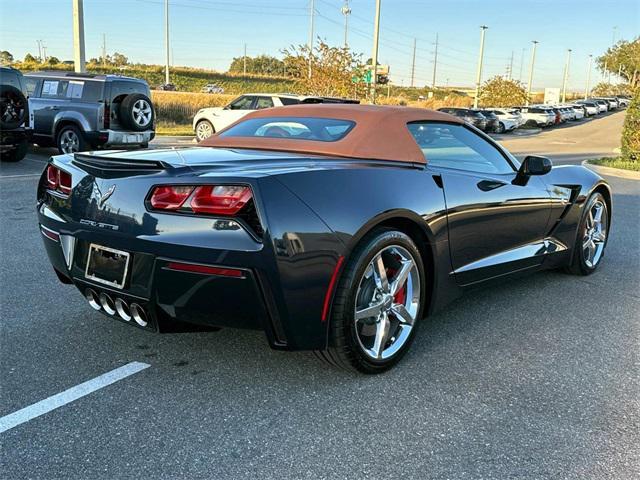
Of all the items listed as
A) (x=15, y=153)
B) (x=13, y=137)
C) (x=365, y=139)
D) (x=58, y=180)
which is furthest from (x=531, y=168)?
(x=15, y=153)

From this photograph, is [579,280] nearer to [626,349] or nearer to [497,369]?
[626,349]

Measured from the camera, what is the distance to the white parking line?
103 inches

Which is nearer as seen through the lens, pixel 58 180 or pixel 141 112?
pixel 58 180

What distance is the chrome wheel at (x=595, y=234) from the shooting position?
17.2 feet

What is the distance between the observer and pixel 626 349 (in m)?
3.71

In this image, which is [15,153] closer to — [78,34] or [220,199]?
[78,34]

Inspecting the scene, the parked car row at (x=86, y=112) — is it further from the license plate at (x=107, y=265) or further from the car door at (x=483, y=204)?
the license plate at (x=107, y=265)

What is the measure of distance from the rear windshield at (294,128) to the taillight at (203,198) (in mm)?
1139

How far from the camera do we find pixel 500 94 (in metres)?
54.4

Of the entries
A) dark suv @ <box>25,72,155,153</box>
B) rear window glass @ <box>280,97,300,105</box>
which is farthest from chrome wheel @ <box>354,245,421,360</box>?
rear window glass @ <box>280,97,300,105</box>

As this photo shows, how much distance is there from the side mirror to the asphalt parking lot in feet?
3.09

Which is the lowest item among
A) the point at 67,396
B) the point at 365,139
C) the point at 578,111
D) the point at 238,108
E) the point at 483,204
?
the point at 67,396

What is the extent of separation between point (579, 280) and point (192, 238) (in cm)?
375

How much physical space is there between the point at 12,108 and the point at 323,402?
992 cm
